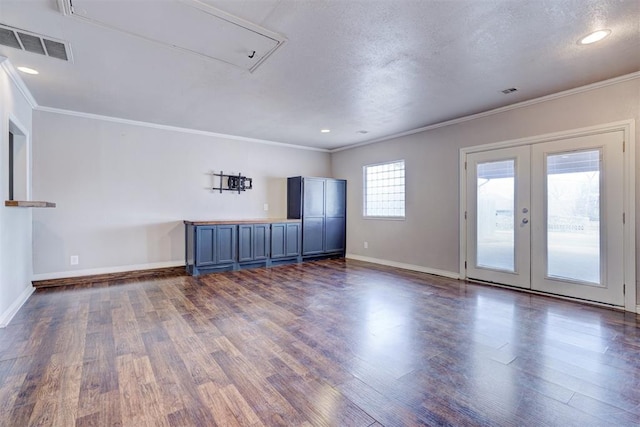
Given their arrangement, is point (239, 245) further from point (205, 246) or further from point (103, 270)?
point (103, 270)

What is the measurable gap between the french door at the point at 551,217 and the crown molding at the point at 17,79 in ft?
18.5

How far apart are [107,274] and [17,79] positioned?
9.27ft

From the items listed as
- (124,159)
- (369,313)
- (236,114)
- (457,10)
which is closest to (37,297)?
(124,159)

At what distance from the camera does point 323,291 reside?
4.06 m

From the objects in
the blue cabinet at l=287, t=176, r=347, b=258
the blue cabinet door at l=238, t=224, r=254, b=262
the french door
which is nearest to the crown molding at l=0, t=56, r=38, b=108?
the blue cabinet door at l=238, t=224, r=254, b=262

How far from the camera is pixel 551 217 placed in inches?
148

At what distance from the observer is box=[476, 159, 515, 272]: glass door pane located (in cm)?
419

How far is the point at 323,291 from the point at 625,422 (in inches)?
115

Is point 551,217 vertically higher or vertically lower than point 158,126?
lower

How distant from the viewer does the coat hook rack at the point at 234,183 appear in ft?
19.2

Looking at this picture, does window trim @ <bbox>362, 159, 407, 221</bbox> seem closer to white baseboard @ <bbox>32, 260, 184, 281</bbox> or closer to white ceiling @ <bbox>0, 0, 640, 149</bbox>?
white ceiling @ <bbox>0, 0, 640, 149</bbox>

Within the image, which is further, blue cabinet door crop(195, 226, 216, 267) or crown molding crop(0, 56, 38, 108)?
blue cabinet door crop(195, 226, 216, 267)

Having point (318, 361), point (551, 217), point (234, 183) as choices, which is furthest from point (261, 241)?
point (551, 217)

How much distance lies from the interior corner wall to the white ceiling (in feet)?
0.90
